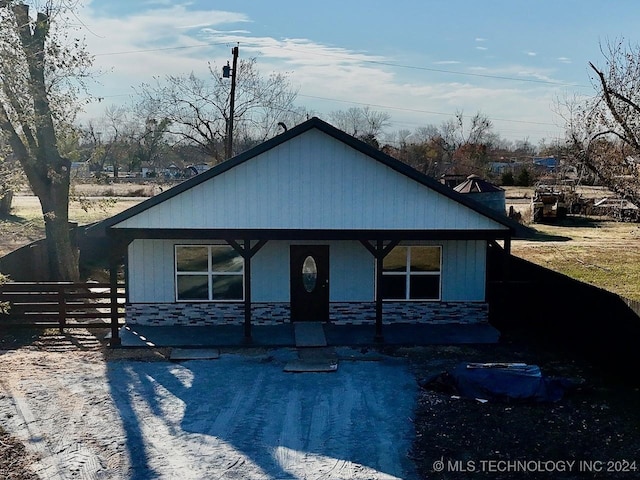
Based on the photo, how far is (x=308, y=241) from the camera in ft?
46.4

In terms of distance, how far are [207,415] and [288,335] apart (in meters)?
4.36

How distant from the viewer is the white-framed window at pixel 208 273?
47.1 feet

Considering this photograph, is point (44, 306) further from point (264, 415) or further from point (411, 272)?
point (411, 272)

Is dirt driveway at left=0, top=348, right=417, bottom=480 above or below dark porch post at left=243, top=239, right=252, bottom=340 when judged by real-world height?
below

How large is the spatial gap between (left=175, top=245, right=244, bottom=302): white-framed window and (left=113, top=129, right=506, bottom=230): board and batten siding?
156 cm

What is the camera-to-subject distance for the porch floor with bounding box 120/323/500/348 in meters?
13.3

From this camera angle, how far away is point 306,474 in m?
7.76

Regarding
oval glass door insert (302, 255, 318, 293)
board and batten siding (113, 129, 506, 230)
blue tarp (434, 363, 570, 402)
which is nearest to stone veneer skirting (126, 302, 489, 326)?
oval glass door insert (302, 255, 318, 293)

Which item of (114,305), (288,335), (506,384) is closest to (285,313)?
(288,335)

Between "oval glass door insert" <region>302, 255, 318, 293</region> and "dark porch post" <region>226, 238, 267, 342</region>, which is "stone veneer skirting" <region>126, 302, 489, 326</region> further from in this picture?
"dark porch post" <region>226, 238, 267, 342</region>

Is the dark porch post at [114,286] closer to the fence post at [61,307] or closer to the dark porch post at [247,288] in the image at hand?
the fence post at [61,307]

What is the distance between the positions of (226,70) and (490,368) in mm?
26524

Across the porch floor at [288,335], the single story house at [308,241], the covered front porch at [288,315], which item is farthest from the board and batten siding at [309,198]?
the porch floor at [288,335]

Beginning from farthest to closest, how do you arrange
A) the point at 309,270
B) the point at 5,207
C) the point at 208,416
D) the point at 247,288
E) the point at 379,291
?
the point at 5,207 < the point at 309,270 < the point at 379,291 < the point at 247,288 < the point at 208,416
